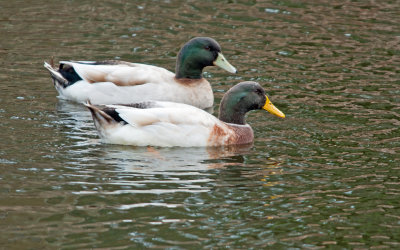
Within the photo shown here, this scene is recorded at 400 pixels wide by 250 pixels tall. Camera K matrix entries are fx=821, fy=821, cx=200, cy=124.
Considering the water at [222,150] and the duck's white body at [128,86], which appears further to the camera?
the duck's white body at [128,86]

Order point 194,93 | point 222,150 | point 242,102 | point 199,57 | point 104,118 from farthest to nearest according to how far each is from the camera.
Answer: point 199,57, point 194,93, point 242,102, point 222,150, point 104,118

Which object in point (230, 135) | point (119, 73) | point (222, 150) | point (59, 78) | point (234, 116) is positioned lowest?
point (222, 150)

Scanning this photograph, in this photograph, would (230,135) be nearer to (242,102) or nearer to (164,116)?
(242,102)

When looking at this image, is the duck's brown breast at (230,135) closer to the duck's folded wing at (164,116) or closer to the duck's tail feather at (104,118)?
the duck's folded wing at (164,116)

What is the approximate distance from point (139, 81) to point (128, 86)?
0.64ft

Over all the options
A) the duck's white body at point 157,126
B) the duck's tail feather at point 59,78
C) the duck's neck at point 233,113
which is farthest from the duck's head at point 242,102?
the duck's tail feather at point 59,78

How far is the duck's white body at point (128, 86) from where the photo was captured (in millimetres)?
12336

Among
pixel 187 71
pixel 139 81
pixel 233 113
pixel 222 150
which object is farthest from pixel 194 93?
pixel 222 150

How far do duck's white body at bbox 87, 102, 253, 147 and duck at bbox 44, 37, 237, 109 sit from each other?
193 centimetres

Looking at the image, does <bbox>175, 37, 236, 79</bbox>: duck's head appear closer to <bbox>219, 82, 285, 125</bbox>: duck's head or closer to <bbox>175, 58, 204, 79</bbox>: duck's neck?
<bbox>175, 58, 204, 79</bbox>: duck's neck

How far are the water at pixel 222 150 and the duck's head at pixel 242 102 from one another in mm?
362

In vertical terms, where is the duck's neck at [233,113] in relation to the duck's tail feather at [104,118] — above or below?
below

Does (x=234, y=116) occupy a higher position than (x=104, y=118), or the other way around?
(x=104, y=118)

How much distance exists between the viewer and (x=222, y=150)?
10445 mm
